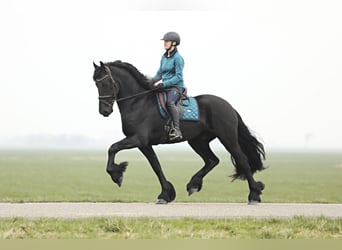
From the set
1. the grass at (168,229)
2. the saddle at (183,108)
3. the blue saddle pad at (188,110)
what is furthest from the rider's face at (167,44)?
the grass at (168,229)

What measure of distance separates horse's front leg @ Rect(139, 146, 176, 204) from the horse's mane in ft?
3.34

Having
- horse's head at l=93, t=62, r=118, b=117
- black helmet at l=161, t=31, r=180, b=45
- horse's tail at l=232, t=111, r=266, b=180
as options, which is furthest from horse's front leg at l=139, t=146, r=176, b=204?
black helmet at l=161, t=31, r=180, b=45

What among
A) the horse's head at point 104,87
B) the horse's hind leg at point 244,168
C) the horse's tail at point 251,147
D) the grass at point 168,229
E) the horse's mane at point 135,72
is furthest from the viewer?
the horse's tail at point 251,147

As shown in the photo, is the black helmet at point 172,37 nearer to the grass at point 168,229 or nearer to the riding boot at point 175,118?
the riding boot at point 175,118

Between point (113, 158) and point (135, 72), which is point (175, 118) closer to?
point (135, 72)

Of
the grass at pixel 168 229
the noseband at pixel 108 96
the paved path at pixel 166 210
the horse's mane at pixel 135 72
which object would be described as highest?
the horse's mane at pixel 135 72

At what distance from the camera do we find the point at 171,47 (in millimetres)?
10648

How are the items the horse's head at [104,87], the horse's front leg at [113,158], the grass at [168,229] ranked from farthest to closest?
the horse's head at [104,87] < the horse's front leg at [113,158] < the grass at [168,229]

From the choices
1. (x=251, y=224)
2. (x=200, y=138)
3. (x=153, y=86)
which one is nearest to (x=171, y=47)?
(x=153, y=86)

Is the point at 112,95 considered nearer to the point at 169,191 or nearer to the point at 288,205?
the point at 169,191

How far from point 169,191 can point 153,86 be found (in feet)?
5.77

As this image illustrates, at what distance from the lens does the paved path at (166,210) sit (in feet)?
31.2

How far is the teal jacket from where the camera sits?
1056cm

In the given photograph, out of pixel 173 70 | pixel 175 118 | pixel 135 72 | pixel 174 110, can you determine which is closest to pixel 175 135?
pixel 175 118
